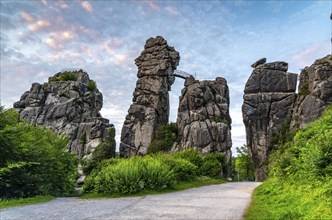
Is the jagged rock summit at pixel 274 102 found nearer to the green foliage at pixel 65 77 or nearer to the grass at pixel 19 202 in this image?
the green foliage at pixel 65 77

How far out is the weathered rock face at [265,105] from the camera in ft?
161

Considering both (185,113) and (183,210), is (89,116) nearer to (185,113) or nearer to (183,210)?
(185,113)

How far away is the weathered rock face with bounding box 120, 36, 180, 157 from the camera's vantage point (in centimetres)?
5631

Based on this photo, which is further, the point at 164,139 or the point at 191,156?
the point at 164,139

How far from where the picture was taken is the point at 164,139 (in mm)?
50969

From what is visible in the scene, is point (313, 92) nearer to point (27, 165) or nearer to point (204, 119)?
point (204, 119)

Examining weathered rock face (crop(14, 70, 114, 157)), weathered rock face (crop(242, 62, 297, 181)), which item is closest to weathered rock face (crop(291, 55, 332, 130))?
weathered rock face (crop(242, 62, 297, 181))

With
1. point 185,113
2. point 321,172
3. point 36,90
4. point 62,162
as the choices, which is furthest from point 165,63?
point 321,172

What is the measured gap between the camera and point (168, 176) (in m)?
15.1

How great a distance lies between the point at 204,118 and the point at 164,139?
791cm

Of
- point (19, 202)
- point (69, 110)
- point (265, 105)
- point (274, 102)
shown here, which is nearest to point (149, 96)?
point (69, 110)

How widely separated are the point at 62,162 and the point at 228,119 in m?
37.8

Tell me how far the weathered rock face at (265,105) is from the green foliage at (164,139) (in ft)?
41.9

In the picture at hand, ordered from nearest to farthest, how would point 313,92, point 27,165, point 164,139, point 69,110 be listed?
1. point 27,165
2. point 313,92
3. point 164,139
4. point 69,110
